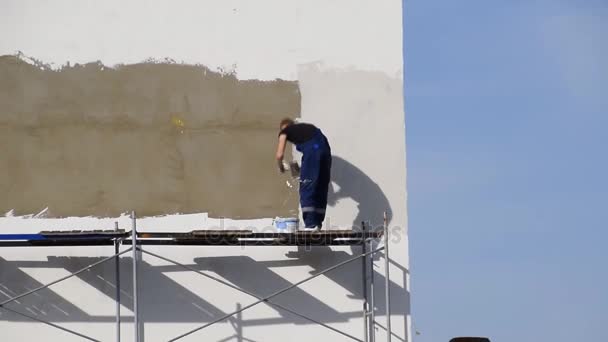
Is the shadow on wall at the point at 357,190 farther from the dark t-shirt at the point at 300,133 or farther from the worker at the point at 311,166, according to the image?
the dark t-shirt at the point at 300,133

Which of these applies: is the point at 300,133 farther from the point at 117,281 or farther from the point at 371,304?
the point at 117,281

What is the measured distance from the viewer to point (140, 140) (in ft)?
37.2

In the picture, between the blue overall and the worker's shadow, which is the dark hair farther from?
the worker's shadow

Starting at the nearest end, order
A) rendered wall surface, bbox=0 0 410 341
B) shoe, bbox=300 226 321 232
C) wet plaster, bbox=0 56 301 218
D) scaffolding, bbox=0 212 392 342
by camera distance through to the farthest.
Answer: scaffolding, bbox=0 212 392 342, shoe, bbox=300 226 321 232, rendered wall surface, bbox=0 0 410 341, wet plaster, bbox=0 56 301 218

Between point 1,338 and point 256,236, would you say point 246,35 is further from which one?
point 1,338

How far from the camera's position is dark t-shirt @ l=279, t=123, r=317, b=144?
10.9 metres

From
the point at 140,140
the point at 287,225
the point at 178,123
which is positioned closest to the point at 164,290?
the point at 287,225

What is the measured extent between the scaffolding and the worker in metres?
0.28

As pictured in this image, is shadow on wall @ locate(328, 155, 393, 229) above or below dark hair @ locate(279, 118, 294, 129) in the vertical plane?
below

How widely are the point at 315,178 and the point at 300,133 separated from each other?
46cm

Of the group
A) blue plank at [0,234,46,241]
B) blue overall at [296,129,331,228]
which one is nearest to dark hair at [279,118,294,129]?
blue overall at [296,129,331,228]

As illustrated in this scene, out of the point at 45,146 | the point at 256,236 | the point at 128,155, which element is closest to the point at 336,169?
the point at 256,236

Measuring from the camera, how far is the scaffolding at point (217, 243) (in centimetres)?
1040

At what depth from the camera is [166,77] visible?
1141 cm
